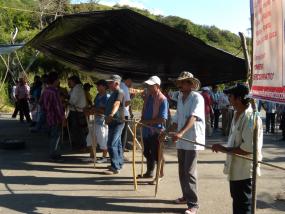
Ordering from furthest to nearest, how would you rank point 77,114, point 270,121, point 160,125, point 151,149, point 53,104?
point 270,121
point 77,114
point 53,104
point 151,149
point 160,125

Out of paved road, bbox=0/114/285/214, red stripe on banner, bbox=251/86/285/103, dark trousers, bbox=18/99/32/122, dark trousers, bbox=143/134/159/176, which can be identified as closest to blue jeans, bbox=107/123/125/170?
paved road, bbox=0/114/285/214

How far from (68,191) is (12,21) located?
105 feet

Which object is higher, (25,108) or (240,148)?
(25,108)

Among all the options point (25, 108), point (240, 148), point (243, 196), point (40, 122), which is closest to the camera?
point (240, 148)

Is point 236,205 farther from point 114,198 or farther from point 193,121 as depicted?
point 114,198

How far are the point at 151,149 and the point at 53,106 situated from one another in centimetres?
275

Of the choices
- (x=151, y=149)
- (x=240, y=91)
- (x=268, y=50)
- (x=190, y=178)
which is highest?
(x=268, y=50)

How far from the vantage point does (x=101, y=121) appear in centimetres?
949

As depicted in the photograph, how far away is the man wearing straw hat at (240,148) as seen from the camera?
4492 millimetres

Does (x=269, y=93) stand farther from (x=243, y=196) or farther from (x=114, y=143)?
(x=114, y=143)

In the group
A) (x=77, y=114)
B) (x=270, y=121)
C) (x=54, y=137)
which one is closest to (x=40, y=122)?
(x=77, y=114)

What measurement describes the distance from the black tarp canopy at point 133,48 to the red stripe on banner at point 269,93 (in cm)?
483

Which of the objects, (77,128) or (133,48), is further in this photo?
(133,48)

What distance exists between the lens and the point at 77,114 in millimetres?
10609
